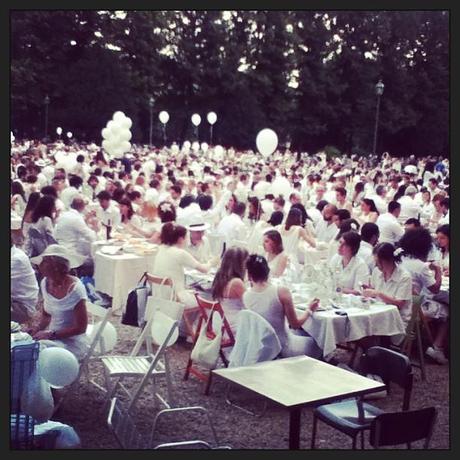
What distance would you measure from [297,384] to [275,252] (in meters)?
3.09

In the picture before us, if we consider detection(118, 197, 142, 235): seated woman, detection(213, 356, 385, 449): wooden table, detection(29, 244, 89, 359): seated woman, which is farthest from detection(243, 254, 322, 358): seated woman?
detection(118, 197, 142, 235): seated woman

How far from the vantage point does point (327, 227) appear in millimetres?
10070

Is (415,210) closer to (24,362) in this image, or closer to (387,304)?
(387,304)

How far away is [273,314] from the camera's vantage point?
5754 mm

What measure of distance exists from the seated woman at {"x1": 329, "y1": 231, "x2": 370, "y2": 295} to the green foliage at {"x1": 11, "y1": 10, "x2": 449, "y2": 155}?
31.0m

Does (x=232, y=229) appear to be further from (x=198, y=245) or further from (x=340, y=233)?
(x=340, y=233)

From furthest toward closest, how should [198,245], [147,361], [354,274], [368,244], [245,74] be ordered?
[245,74], [198,245], [368,244], [354,274], [147,361]

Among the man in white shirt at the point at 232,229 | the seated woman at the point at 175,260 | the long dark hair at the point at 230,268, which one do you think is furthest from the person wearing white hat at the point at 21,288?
the man in white shirt at the point at 232,229

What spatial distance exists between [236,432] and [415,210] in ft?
25.3

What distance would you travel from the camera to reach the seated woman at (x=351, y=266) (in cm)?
692

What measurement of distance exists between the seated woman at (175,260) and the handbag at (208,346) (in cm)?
117

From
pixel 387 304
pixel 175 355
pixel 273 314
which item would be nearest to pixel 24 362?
pixel 273 314

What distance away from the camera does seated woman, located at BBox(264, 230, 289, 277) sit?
718cm

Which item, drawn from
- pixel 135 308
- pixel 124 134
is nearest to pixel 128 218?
pixel 135 308
